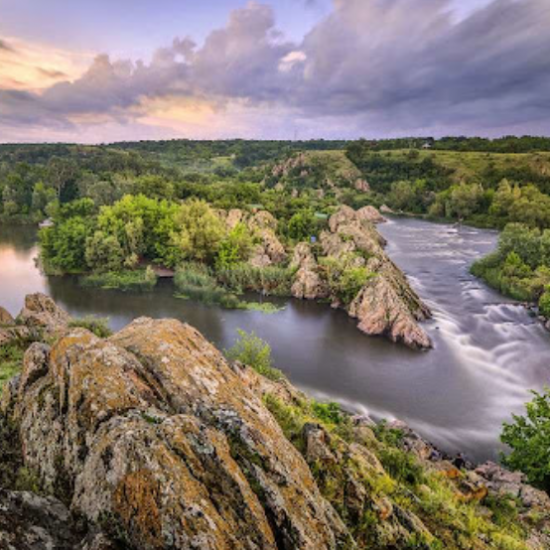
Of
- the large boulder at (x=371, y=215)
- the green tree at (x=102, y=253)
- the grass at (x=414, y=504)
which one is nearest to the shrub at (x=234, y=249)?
the green tree at (x=102, y=253)

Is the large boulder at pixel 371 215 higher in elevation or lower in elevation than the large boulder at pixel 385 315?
higher

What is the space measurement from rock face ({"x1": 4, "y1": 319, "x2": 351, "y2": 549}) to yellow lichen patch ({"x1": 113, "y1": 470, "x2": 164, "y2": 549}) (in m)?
0.02

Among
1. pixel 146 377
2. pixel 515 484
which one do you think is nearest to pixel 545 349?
pixel 515 484

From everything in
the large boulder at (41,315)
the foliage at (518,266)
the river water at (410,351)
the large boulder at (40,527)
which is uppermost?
the large boulder at (40,527)

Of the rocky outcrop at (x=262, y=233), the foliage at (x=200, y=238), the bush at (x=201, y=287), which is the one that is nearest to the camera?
the bush at (x=201, y=287)

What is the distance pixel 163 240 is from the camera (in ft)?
191

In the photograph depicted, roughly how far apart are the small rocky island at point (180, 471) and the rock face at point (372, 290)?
23.9m

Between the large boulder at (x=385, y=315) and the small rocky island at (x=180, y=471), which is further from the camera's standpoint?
the large boulder at (x=385, y=315)

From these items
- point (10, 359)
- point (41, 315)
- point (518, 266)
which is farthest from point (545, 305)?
point (10, 359)

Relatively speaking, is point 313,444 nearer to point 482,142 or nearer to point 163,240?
point 163,240

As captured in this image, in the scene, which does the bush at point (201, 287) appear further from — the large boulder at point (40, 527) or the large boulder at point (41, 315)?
the large boulder at point (40, 527)

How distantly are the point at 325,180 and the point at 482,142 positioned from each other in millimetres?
82431

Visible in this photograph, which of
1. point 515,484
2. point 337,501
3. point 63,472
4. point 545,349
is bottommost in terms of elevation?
point 545,349

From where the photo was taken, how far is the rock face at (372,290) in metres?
37.2
